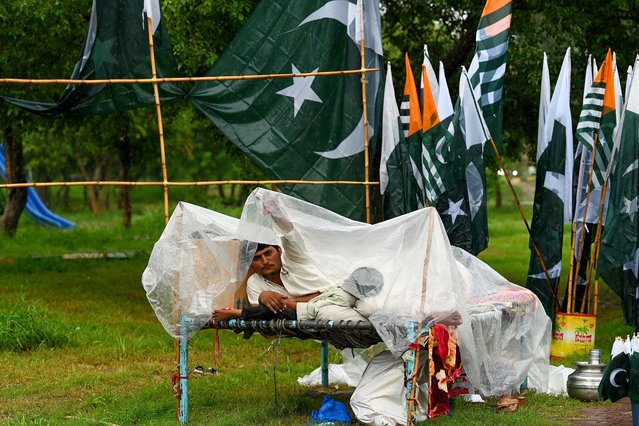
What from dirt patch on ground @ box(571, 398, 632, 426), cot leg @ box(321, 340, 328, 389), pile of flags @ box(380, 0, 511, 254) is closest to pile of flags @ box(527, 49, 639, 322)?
pile of flags @ box(380, 0, 511, 254)

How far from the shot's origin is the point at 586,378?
6184 millimetres

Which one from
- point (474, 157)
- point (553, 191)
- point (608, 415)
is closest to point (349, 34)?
point (474, 157)

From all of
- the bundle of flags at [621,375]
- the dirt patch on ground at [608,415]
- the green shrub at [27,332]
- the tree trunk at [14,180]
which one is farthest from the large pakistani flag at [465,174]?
the tree trunk at [14,180]

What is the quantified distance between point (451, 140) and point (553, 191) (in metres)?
1.21

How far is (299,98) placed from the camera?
22.5 feet

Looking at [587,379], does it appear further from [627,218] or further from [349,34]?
[349,34]

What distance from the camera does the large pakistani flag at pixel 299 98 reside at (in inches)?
266

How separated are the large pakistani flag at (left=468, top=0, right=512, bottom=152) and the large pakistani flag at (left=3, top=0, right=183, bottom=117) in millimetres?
2374

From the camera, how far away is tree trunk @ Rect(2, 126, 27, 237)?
1605 cm

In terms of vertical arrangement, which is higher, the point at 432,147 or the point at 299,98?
the point at 299,98

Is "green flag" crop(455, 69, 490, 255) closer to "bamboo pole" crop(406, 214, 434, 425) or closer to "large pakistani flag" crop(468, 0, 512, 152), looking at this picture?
"large pakistani flag" crop(468, 0, 512, 152)

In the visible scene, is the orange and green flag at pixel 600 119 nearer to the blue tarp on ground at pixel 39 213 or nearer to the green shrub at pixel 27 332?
the green shrub at pixel 27 332

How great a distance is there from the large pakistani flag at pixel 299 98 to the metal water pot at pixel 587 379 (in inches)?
73.0

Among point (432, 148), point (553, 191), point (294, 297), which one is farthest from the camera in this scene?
point (553, 191)
